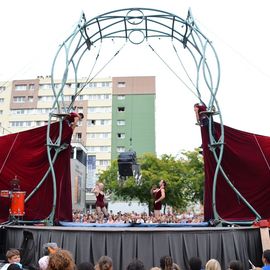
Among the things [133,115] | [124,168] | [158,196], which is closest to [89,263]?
[158,196]

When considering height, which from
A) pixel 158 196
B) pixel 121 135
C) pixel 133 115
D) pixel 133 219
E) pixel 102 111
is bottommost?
pixel 133 219

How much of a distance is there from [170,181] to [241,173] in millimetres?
21197

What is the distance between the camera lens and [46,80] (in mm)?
51500

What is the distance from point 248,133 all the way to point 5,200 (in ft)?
19.2

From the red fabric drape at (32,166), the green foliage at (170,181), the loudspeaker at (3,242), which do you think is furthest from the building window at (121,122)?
the loudspeaker at (3,242)

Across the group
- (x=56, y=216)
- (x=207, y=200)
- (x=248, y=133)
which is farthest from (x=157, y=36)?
(x=56, y=216)

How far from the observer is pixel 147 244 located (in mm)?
6148

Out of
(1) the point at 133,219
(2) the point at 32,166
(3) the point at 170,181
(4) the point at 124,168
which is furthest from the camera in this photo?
(3) the point at 170,181

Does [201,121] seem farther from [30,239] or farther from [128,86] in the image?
[128,86]

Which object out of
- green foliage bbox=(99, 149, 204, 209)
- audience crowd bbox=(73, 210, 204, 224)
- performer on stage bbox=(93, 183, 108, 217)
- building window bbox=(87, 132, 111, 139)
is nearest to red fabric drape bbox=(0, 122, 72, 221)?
performer on stage bbox=(93, 183, 108, 217)

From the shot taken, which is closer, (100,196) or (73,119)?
(73,119)

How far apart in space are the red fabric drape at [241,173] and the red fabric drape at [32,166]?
3514 mm

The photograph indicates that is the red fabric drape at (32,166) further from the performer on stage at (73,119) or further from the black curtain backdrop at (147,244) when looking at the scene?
the black curtain backdrop at (147,244)

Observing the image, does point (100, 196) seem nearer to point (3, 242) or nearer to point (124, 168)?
point (124, 168)
